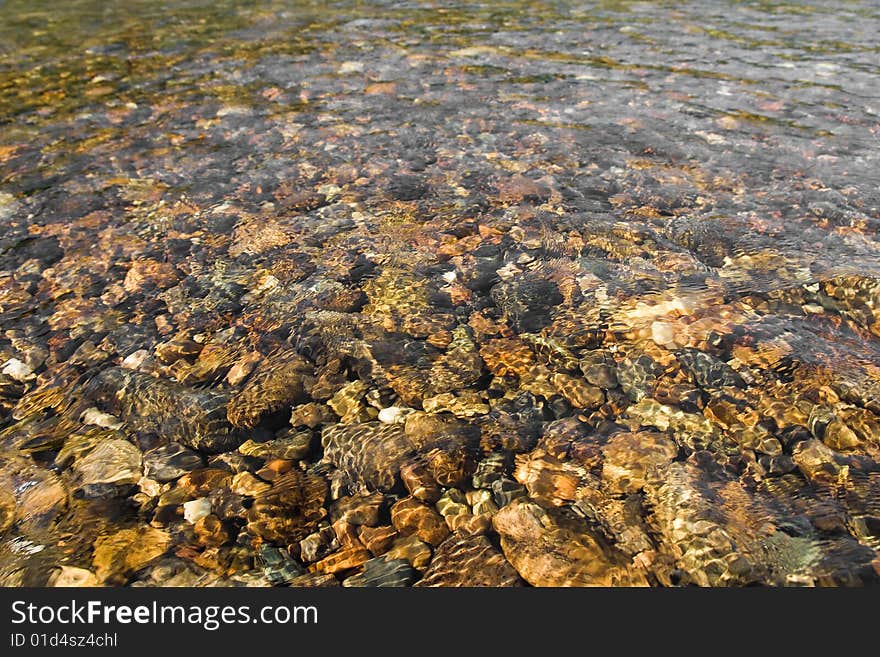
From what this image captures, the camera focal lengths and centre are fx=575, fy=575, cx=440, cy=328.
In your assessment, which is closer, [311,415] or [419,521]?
[419,521]

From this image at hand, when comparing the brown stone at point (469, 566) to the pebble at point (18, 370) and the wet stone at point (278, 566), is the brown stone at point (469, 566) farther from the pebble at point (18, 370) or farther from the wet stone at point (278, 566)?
the pebble at point (18, 370)

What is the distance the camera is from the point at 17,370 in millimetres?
4664

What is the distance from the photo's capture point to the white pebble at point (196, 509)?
3.54 metres

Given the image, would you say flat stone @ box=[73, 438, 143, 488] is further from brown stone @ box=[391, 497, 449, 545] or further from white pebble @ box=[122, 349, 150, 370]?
brown stone @ box=[391, 497, 449, 545]

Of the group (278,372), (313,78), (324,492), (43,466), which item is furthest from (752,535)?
(313,78)

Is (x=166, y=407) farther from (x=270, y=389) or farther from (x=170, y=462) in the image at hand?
(x=270, y=389)

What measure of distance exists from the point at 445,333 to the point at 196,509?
7.68 ft

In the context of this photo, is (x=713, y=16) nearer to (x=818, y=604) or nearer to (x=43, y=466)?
(x=818, y=604)

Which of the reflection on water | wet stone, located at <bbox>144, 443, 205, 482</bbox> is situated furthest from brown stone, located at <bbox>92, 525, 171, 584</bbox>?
wet stone, located at <bbox>144, 443, 205, 482</bbox>

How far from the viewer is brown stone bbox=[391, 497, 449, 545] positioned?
340cm

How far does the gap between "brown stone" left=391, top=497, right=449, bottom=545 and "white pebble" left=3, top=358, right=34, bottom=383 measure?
10.8 ft

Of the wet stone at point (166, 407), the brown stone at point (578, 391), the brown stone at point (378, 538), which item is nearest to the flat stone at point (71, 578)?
the wet stone at point (166, 407)

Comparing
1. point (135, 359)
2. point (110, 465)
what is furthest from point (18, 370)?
point (110, 465)

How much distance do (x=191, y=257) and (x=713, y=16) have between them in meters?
14.2
